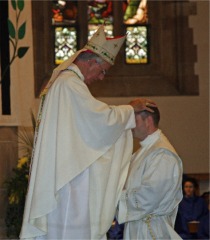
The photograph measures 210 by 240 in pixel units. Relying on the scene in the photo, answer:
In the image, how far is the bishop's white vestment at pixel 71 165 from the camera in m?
5.80

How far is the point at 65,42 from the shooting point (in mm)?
14289

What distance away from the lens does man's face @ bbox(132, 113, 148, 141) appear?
6332mm

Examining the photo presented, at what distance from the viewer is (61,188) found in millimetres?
5848

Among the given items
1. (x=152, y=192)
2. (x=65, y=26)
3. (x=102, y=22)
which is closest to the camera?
(x=152, y=192)

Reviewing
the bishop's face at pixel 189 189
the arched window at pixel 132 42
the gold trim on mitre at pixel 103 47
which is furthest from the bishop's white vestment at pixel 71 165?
the arched window at pixel 132 42

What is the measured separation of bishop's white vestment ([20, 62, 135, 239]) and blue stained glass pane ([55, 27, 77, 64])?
26.9ft

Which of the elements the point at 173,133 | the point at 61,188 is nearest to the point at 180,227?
the point at 173,133

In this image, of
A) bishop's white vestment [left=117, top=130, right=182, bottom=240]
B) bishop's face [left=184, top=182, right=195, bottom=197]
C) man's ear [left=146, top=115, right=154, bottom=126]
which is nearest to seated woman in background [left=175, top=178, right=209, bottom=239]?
bishop's face [left=184, top=182, right=195, bottom=197]

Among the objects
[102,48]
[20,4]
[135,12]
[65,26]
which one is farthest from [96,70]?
[135,12]

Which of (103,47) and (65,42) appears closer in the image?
(103,47)

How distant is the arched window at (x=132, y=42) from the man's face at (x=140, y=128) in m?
7.26

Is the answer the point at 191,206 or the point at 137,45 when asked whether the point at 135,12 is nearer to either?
the point at 137,45

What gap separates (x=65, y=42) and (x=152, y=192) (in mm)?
8283

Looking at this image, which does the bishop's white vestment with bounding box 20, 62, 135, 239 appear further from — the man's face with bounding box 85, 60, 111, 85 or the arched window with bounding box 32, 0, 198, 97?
the arched window with bounding box 32, 0, 198, 97
